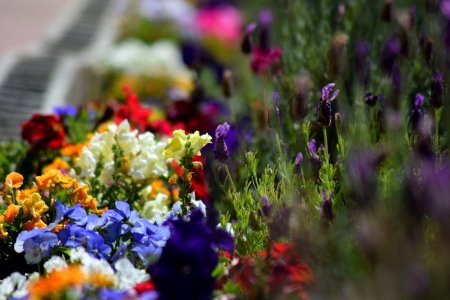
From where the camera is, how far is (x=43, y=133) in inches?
141

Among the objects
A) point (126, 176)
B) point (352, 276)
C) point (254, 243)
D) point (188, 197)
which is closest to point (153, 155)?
point (126, 176)

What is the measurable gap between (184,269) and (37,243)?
70 cm

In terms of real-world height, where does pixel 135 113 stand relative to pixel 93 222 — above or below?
below

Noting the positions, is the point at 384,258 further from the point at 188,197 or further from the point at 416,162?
the point at 188,197

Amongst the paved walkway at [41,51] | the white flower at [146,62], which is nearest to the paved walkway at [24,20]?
the paved walkway at [41,51]

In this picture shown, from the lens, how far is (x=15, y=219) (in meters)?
2.57

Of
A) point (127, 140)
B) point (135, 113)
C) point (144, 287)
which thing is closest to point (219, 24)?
point (135, 113)

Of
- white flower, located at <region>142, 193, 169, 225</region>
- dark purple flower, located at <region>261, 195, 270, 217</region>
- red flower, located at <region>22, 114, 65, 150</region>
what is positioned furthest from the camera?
red flower, located at <region>22, 114, 65, 150</region>

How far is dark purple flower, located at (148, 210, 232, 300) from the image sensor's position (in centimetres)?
183

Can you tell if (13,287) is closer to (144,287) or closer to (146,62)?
(144,287)

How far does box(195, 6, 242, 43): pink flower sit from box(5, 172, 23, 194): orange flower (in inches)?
233

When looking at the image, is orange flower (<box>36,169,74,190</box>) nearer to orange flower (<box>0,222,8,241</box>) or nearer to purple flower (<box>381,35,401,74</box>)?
orange flower (<box>0,222,8,241</box>)

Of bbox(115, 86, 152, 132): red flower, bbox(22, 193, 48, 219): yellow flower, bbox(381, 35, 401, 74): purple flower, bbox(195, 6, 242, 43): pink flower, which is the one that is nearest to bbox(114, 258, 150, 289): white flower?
bbox(22, 193, 48, 219): yellow flower

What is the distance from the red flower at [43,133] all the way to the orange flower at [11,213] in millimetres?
978
